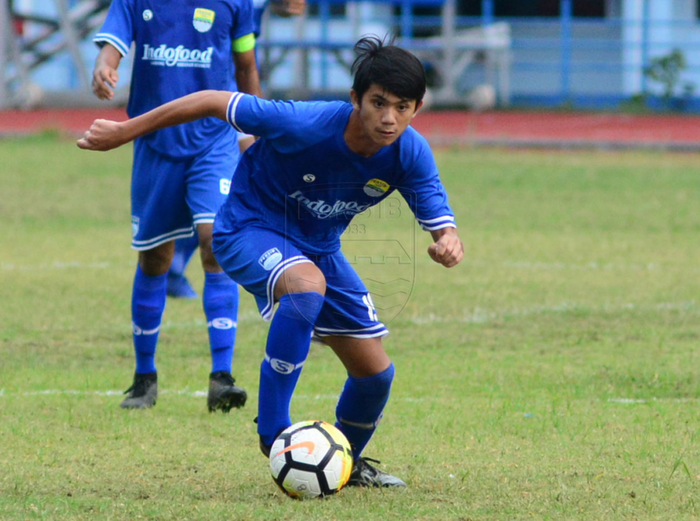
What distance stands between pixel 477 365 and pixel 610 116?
57.0 feet

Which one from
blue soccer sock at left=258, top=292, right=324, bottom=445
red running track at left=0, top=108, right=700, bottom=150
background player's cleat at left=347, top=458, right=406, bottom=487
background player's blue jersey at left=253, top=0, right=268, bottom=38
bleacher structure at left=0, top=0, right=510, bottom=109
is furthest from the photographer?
bleacher structure at left=0, top=0, right=510, bottom=109

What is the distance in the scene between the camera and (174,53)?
5.40 m

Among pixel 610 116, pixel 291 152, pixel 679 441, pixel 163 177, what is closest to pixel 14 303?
pixel 163 177

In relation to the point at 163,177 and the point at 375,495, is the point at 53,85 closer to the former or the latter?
the point at 163,177

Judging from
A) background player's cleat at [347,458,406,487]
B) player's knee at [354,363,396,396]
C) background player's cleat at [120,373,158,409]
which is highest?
player's knee at [354,363,396,396]

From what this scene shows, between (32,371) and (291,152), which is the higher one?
(291,152)

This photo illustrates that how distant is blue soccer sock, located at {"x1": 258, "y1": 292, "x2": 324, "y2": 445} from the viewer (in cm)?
375

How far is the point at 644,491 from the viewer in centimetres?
382

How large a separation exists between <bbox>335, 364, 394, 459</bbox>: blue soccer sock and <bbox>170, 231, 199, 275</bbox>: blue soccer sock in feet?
12.8

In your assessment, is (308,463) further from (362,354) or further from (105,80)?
(105,80)

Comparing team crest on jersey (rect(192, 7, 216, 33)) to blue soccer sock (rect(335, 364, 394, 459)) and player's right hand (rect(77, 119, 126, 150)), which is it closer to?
player's right hand (rect(77, 119, 126, 150))

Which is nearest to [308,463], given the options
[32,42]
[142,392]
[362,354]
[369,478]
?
[369,478]

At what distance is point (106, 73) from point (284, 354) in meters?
1.96

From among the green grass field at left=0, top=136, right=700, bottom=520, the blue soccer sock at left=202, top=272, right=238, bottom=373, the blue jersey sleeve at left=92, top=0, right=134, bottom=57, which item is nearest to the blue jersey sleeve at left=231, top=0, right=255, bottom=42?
the blue jersey sleeve at left=92, top=0, right=134, bottom=57
